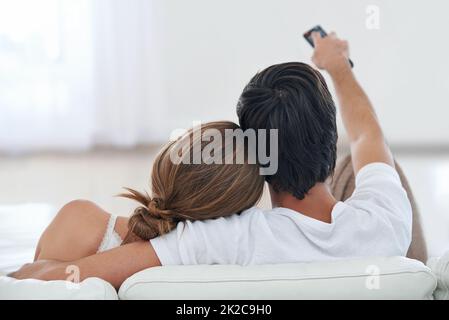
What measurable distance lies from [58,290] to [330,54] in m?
0.83

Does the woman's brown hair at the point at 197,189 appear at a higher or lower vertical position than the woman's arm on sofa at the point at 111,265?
higher

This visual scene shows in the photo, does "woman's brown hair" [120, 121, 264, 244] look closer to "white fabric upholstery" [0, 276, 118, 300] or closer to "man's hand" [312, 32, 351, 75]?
"white fabric upholstery" [0, 276, 118, 300]

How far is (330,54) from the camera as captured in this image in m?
1.50

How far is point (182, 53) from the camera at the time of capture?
4.69m

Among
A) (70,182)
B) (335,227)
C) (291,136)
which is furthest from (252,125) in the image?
(70,182)

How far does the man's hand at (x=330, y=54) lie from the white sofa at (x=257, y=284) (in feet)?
1.95

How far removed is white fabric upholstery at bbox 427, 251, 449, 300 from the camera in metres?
1.00

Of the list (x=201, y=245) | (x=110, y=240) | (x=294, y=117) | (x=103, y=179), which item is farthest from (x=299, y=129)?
(x=103, y=179)

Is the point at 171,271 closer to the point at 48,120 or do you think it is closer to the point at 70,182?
the point at 70,182

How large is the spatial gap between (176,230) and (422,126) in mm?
3855

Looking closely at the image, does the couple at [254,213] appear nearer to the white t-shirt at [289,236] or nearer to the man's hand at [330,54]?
A: the white t-shirt at [289,236]

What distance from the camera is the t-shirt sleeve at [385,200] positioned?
1.13 m

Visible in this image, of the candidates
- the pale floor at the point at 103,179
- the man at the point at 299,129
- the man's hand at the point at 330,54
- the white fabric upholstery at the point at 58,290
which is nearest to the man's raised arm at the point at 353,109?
the man's hand at the point at 330,54

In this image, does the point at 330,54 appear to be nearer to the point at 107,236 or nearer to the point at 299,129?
the point at 299,129
